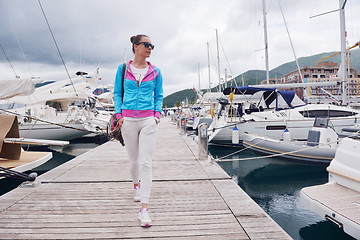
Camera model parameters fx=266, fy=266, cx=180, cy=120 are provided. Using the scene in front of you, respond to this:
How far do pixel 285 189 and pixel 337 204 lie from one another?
158 inches

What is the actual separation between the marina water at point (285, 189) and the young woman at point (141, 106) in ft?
11.2

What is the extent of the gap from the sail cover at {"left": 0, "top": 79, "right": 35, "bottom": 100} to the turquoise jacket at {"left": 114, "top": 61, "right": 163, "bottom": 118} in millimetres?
7154

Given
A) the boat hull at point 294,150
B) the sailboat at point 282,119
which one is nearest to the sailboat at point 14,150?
the boat hull at point 294,150

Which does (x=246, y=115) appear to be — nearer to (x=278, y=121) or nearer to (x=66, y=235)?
(x=278, y=121)

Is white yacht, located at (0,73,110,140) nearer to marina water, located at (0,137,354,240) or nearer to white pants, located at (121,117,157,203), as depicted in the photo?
marina water, located at (0,137,354,240)

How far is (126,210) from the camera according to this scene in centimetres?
309

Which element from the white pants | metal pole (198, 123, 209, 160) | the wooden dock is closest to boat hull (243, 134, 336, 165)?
metal pole (198, 123, 209, 160)

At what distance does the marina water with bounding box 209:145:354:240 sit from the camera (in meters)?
4.90

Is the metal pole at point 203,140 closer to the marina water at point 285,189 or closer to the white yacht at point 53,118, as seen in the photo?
the marina water at point 285,189

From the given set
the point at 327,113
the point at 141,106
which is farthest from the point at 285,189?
the point at 327,113

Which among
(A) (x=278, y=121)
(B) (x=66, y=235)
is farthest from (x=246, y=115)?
(B) (x=66, y=235)

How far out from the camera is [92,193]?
380cm

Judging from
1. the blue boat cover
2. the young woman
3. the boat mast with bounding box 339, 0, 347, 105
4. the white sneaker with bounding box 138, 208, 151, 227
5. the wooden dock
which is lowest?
the wooden dock

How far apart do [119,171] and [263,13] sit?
1863 cm
